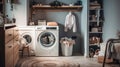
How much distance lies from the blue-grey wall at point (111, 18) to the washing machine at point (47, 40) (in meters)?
1.47

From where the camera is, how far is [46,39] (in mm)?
5961

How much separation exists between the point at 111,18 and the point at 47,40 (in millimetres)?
1978

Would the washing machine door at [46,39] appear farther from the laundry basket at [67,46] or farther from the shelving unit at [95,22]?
the shelving unit at [95,22]

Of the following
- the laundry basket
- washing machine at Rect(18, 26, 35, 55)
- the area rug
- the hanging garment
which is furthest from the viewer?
the hanging garment

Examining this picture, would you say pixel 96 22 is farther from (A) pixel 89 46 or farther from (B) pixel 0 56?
(B) pixel 0 56

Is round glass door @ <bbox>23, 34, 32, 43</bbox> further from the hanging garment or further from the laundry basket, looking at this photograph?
the hanging garment

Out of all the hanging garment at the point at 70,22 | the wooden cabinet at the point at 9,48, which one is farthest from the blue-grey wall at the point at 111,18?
the wooden cabinet at the point at 9,48

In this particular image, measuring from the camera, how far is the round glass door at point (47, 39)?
19.4 ft

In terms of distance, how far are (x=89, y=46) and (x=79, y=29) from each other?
978 mm

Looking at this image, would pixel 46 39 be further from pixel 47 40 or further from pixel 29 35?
pixel 29 35

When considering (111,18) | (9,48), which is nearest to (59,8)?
(111,18)

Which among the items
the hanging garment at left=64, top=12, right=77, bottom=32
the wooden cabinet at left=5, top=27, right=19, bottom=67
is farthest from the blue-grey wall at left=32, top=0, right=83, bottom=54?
the wooden cabinet at left=5, top=27, right=19, bottom=67

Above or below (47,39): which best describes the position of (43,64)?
below

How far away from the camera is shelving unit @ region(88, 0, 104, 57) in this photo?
587cm
